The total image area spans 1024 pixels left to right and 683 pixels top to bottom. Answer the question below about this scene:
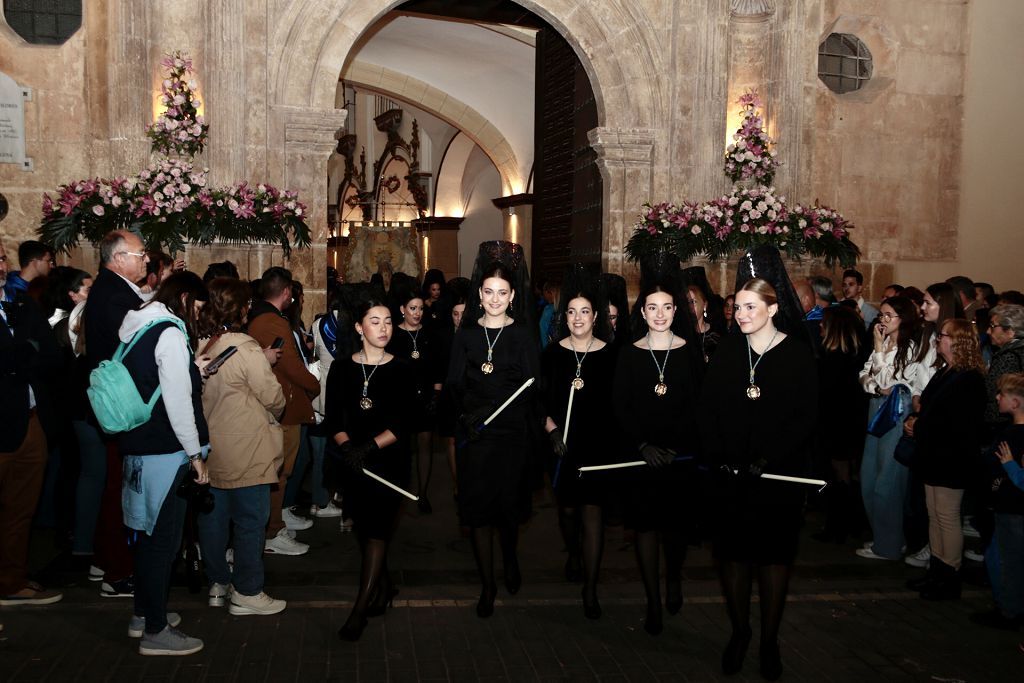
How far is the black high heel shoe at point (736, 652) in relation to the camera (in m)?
4.49

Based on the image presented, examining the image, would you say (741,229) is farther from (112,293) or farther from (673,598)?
(112,293)

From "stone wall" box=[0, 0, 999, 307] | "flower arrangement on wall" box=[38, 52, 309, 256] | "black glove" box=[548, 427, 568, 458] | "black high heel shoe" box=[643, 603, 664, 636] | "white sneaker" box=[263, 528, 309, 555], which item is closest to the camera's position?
"black high heel shoe" box=[643, 603, 664, 636]

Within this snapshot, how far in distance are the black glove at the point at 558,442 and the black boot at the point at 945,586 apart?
7.86 ft

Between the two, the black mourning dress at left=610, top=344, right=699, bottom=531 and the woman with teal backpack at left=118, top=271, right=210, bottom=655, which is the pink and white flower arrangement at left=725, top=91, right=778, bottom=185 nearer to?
the black mourning dress at left=610, top=344, right=699, bottom=531

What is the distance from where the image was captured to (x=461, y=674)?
14.7 ft

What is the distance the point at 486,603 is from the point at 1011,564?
9.42ft

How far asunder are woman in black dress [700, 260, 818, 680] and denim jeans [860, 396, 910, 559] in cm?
224

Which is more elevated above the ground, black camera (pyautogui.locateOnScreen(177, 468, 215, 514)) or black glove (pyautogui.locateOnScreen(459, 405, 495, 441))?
black glove (pyautogui.locateOnScreen(459, 405, 495, 441))

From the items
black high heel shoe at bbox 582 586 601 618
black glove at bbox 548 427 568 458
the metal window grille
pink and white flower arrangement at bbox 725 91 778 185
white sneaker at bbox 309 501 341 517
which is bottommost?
white sneaker at bbox 309 501 341 517

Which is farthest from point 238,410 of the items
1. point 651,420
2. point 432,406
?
point 432,406

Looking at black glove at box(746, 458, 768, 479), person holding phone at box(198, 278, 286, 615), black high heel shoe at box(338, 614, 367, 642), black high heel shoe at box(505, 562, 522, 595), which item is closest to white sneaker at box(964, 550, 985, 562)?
black glove at box(746, 458, 768, 479)

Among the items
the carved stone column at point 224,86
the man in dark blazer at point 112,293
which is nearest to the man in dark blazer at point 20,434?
the man in dark blazer at point 112,293

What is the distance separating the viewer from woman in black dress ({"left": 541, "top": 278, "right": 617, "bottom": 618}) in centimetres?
523

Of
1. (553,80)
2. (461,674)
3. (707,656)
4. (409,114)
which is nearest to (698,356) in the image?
(707,656)
